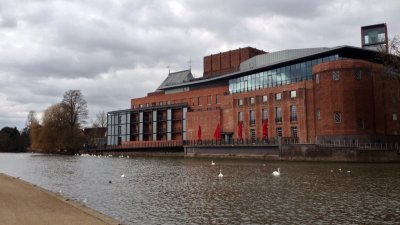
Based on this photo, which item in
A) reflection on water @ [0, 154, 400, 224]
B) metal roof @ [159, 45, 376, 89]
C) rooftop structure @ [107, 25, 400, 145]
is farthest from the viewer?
metal roof @ [159, 45, 376, 89]

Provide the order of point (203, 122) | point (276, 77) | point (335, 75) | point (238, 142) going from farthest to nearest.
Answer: point (203, 122) → point (276, 77) → point (238, 142) → point (335, 75)

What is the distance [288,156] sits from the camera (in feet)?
210

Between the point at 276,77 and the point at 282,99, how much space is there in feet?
17.7

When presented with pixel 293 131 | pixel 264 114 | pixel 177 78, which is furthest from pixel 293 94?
pixel 177 78

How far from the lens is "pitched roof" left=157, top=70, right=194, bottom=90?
4500 inches

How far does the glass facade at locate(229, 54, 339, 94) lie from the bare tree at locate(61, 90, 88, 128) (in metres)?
42.5

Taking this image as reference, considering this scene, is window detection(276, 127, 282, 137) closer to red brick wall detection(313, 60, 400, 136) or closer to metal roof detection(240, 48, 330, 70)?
red brick wall detection(313, 60, 400, 136)

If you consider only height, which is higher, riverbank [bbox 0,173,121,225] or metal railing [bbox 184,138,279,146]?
metal railing [bbox 184,138,279,146]

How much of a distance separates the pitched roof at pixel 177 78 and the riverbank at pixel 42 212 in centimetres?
9362

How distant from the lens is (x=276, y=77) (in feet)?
261

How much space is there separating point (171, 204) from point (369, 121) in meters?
52.5

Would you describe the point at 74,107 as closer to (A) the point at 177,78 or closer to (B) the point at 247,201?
(A) the point at 177,78

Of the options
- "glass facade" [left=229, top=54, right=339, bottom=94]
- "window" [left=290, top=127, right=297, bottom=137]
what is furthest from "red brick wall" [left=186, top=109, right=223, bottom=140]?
"window" [left=290, top=127, right=297, bottom=137]

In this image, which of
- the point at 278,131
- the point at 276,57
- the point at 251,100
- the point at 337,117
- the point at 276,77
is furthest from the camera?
the point at 276,57
